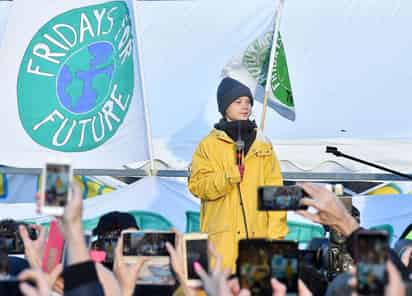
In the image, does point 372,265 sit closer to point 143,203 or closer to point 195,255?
point 195,255

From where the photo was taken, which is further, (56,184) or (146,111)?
(146,111)

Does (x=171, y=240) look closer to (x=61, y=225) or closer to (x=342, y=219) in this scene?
(x=342, y=219)

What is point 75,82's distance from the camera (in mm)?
7535

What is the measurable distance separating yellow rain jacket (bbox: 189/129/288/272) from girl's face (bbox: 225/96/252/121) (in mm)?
136

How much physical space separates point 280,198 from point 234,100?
2.61m

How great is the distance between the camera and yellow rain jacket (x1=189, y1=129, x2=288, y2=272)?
5.79 metres

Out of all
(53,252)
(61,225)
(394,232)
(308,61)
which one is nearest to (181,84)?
(308,61)

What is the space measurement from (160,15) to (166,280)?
4.72 m

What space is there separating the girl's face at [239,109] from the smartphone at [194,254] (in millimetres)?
2047

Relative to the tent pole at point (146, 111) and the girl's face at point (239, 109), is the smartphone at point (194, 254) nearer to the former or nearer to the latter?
the girl's face at point (239, 109)

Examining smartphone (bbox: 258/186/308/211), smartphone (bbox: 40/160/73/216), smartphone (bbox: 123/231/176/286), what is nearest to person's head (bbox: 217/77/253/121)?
smartphone (bbox: 123/231/176/286)

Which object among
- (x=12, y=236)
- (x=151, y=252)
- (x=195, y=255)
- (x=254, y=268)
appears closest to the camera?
(x=254, y=268)

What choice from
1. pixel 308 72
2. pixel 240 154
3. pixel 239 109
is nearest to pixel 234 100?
pixel 239 109

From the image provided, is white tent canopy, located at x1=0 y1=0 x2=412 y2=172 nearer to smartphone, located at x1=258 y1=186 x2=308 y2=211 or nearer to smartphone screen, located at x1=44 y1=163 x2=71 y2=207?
smartphone, located at x1=258 y1=186 x2=308 y2=211
